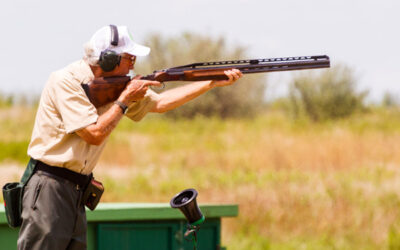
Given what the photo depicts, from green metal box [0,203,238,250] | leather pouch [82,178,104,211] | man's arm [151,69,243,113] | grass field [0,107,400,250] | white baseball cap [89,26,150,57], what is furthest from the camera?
grass field [0,107,400,250]

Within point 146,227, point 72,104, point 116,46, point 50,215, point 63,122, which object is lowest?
point 146,227

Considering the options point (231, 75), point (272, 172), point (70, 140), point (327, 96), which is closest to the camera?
point (70, 140)

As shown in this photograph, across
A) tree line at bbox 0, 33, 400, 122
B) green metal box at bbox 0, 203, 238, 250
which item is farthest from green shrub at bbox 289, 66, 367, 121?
green metal box at bbox 0, 203, 238, 250

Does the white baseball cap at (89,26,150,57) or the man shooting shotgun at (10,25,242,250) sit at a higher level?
the white baseball cap at (89,26,150,57)

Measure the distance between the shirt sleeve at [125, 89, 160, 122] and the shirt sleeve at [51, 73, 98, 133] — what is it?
0.62 m

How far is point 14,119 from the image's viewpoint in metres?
24.2

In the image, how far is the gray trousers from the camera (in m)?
4.12

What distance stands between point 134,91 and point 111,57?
0.83 ft

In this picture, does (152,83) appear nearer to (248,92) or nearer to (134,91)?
(134,91)

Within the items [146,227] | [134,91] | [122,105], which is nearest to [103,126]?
[122,105]

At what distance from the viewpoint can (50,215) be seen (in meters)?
4.15

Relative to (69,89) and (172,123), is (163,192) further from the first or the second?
(172,123)

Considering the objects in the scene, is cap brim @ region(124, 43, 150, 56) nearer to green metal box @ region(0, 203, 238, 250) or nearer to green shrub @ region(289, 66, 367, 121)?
green metal box @ region(0, 203, 238, 250)

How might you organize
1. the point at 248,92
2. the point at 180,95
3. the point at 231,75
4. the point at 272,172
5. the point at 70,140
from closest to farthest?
the point at 70,140 → the point at 231,75 → the point at 180,95 → the point at 272,172 → the point at 248,92
